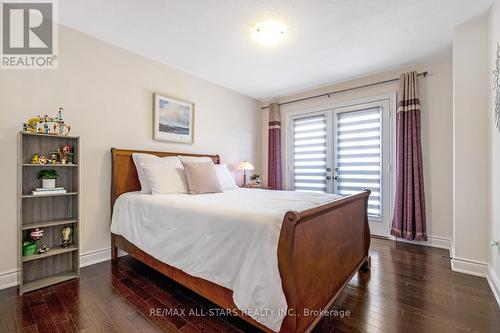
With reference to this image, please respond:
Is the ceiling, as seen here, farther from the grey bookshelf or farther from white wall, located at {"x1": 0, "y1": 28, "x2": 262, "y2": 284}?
the grey bookshelf

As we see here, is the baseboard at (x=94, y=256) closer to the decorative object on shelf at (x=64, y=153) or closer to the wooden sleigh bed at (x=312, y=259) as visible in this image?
the wooden sleigh bed at (x=312, y=259)

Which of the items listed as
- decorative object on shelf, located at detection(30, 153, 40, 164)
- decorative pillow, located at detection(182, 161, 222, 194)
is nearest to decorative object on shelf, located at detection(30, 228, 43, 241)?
decorative object on shelf, located at detection(30, 153, 40, 164)

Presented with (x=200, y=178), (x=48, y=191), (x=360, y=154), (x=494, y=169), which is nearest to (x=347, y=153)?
(x=360, y=154)

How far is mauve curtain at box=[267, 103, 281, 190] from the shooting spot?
4566mm

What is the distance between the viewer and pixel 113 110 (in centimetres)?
271

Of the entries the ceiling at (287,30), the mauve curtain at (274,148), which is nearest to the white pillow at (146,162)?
the ceiling at (287,30)

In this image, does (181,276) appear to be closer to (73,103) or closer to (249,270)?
(249,270)

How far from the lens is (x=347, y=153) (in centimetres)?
380

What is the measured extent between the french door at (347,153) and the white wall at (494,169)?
4.36ft

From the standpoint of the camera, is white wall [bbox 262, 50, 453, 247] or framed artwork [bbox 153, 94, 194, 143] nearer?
white wall [bbox 262, 50, 453, 247]

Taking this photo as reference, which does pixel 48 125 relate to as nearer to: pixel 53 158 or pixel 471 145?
pixel 53 158

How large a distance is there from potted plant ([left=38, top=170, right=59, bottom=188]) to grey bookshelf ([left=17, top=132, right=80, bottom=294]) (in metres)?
0.07

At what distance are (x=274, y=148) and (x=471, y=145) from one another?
2.88 metres

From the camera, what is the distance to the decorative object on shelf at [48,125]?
81.1 inches
